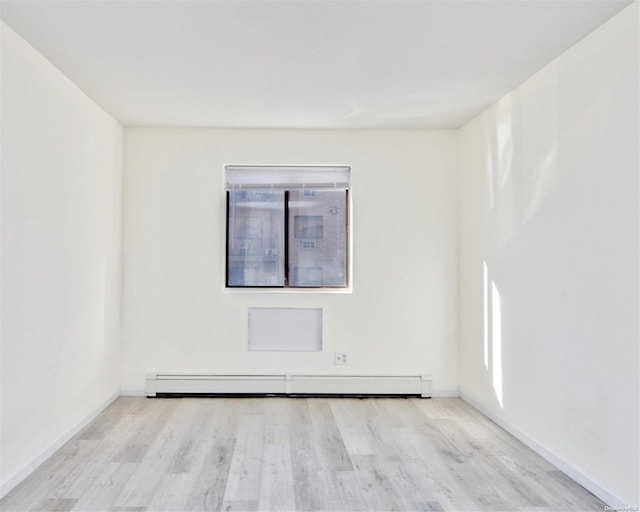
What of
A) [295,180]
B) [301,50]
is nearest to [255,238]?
[295,180]

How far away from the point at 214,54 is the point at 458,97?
1.80 metres

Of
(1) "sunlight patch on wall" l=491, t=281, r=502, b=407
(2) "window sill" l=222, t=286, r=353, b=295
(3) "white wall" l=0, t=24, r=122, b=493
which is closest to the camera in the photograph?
(3) "white wall" l=0, t=24, r=122, b=493

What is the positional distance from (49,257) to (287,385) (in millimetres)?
2250

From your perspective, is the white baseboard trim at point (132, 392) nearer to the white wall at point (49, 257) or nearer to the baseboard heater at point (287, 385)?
the baseboard heater at point (287, 385)

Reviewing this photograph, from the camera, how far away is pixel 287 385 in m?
4.40

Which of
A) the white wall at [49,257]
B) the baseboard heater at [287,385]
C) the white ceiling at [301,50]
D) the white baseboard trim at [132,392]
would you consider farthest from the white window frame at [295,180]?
the white baseboard trim at [132,392]

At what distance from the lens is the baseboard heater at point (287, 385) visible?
14.3 ft

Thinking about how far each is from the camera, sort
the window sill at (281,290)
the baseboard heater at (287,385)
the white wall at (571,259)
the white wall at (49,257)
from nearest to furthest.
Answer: the white wall at (571,259), the white wall at (49,257), the baseboard heater at (287,385), the window sill at (281,290)

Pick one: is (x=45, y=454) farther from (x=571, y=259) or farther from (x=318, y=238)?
(x=571, y=259)

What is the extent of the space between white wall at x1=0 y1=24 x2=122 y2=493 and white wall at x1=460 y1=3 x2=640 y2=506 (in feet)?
9.84

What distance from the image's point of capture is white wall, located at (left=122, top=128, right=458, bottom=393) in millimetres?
4418

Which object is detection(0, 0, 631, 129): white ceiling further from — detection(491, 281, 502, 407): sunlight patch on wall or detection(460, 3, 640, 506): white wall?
detection(491, 281, 502, 407): sunlight patch on wall

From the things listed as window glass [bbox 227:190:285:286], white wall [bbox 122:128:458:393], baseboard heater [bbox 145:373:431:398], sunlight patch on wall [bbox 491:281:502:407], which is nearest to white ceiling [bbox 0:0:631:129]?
white wall [bbox 122:128:458:393]

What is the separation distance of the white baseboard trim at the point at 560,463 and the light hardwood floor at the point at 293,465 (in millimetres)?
40
